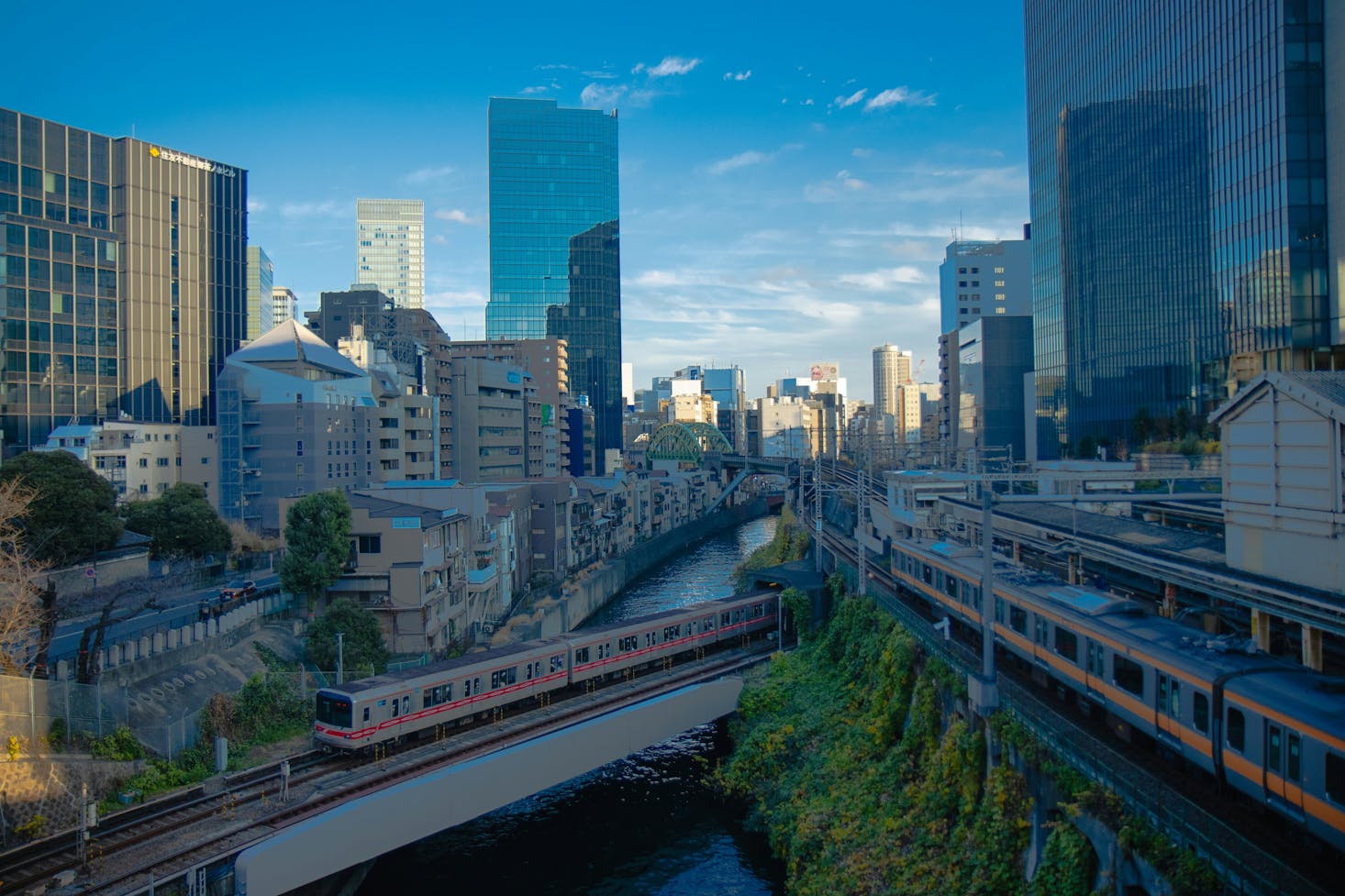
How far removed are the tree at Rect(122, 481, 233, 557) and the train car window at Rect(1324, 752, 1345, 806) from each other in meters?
33.3

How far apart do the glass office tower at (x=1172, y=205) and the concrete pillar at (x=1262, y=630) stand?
2405 cm

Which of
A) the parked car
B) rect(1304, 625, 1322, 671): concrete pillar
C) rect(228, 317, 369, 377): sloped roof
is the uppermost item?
rect(228, 317, 369, 377): sloped roof

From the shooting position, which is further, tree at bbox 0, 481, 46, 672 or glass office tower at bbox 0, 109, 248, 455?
glass office tower at bbox 0, 109, 248, 455

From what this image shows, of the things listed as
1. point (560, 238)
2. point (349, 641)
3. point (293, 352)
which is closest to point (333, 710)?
point (349, 641)

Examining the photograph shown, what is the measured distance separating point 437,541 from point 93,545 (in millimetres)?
9917

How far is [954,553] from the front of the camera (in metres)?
22.6

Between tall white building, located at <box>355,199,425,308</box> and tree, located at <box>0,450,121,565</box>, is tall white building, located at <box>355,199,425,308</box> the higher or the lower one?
the higher one

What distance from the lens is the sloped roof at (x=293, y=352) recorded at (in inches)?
1735

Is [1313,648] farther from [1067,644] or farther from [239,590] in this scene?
[239,590]

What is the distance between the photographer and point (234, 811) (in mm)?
Result: 16547

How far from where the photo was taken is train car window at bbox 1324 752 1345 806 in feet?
30.9

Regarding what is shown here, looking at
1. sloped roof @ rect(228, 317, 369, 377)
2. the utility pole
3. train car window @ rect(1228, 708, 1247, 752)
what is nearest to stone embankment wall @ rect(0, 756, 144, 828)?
the utility pole

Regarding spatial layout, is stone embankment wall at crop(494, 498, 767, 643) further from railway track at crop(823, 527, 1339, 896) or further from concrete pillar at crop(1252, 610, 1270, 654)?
concrete pillar at crop(1252, 610, 1270, 654)

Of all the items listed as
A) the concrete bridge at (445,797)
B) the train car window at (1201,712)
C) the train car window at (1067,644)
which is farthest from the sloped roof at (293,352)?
the train car window at (1201,712)
